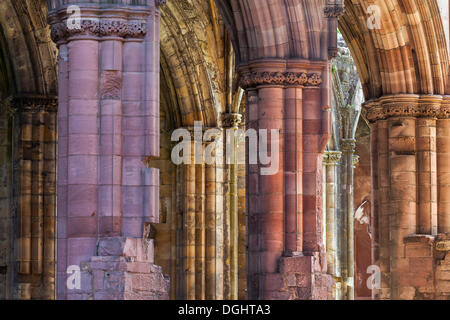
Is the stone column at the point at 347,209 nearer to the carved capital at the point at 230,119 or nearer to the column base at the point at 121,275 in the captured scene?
the carved capital at the point at 230,119

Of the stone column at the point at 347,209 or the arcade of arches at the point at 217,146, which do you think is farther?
the stone column at the point at 347,209

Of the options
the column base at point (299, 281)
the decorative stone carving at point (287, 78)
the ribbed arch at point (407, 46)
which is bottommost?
the column base at point (299, 281)

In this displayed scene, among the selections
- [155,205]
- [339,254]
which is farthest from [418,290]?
[339,254]

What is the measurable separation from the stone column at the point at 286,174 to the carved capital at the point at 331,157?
512 inches

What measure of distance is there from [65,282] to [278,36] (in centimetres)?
569

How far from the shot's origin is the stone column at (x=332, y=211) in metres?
30.5

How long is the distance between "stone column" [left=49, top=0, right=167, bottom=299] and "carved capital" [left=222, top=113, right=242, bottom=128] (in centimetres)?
1148

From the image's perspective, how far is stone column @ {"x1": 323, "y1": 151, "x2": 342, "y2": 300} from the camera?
30.5 m

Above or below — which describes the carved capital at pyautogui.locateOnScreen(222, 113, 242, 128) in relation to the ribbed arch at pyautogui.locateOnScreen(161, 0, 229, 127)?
below

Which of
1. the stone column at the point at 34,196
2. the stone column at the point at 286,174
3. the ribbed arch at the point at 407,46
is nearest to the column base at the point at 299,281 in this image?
the stone column at the point at 286,174

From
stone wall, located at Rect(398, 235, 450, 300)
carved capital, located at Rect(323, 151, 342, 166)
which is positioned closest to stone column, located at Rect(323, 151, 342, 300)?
carved capital, located at Rect(323, 151, 342, 166)

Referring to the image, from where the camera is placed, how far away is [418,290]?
21.0 metres

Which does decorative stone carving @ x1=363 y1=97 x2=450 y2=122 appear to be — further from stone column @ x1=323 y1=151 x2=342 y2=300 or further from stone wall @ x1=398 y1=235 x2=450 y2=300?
stone column @ x1=323 y1=151 x2=342 y2=300
